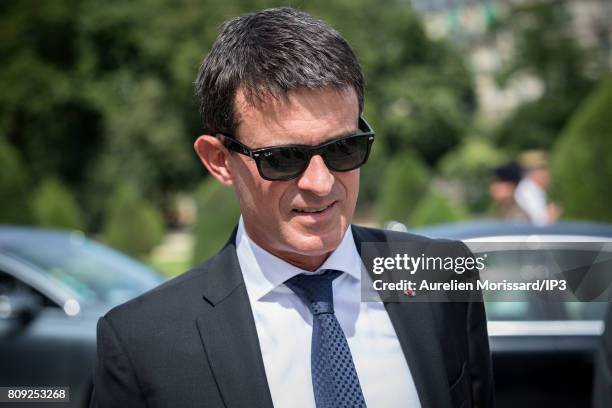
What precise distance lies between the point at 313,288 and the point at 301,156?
0.34 metres

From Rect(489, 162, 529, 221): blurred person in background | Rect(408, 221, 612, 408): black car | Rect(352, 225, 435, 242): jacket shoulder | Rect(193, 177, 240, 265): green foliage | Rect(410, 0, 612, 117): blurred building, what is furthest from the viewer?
Rect(410, 0, 612, 117): blurred building

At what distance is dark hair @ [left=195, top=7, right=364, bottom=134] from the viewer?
1729mm

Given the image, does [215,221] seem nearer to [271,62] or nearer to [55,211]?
[271,62]

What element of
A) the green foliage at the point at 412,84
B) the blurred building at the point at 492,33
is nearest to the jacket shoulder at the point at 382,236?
the blurred building at the point at 492,33

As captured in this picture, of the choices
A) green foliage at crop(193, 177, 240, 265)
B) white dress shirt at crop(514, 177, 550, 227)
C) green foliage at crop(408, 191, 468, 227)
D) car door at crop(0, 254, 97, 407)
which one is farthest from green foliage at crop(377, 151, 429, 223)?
car door at crop(0, 254, 97, 407)

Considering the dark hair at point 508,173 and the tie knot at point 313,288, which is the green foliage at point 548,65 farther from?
the tie knot at point 313,288

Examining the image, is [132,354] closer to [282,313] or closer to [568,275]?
[282,313]

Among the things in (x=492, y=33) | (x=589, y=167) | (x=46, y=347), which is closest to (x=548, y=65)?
(x=492, y=33)

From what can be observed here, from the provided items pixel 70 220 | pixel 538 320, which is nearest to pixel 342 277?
pixel 538 320

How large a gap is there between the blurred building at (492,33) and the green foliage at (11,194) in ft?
87.0

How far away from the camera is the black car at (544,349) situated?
443 cm

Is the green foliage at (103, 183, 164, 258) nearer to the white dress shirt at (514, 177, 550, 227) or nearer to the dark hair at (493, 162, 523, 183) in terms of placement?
the white dress shirt at (514, 177, 550, 227)

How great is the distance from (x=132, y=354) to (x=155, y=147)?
104ft

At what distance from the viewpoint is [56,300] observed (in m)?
5.39
